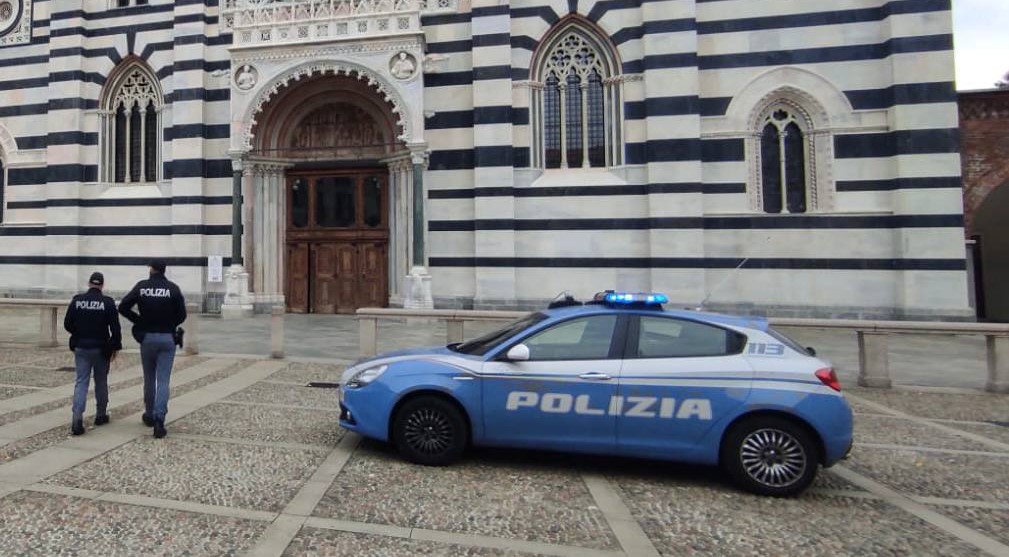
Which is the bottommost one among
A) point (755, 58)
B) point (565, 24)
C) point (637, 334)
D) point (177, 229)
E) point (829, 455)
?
point (829, 455)

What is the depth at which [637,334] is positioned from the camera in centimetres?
481

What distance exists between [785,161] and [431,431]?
557 inches

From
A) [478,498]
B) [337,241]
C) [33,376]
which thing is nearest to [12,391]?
[33,376]

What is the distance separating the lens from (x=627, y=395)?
4586mm

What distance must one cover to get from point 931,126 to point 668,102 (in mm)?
6535

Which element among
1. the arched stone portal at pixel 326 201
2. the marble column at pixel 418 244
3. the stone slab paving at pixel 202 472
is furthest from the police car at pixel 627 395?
the arched stone portal at pixel 326 201

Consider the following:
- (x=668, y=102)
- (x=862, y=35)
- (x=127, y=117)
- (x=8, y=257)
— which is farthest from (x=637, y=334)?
(x=8, y=257)

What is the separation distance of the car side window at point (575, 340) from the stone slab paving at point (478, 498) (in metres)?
1.05

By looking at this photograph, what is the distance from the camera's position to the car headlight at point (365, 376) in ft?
16.8

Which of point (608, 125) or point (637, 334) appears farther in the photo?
point (608, 125)

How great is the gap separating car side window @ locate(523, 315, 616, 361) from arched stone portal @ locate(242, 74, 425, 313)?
1236 centimetres

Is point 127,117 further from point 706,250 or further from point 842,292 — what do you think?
point 842,292

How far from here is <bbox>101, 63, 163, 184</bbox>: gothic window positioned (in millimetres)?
18547

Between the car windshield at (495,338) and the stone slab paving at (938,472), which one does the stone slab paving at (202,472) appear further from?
the stone slab paving at (938,472)
